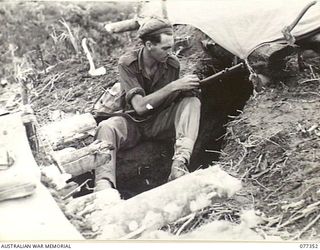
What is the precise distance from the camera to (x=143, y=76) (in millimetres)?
2279

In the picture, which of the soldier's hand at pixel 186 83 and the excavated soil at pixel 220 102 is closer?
the excavated soil at pixel 220 102

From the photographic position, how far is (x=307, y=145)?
2219 mm

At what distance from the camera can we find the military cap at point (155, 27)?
2.26 metres

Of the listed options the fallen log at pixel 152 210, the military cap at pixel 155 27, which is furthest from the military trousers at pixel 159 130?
the military cap at pixel 155 27

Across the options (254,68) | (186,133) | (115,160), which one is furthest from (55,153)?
(254,68)

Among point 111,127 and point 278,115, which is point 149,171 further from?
point 278,115

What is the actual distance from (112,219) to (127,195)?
0.13 m

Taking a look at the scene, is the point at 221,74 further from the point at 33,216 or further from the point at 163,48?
the point at 33,216

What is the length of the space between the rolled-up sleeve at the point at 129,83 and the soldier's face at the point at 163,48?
0.11 metres

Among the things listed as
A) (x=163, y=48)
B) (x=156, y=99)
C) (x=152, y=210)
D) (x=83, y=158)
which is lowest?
(x=152, y=210)

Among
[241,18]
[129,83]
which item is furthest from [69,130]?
[241,18]

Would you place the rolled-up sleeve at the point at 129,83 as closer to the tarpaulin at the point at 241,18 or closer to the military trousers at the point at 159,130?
the military trousers at the point at 159,130

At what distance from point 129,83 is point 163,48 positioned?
0.18 m

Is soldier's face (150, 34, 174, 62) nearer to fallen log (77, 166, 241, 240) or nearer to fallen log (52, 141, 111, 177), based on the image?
fallen log (52, 141, 111, 177)
